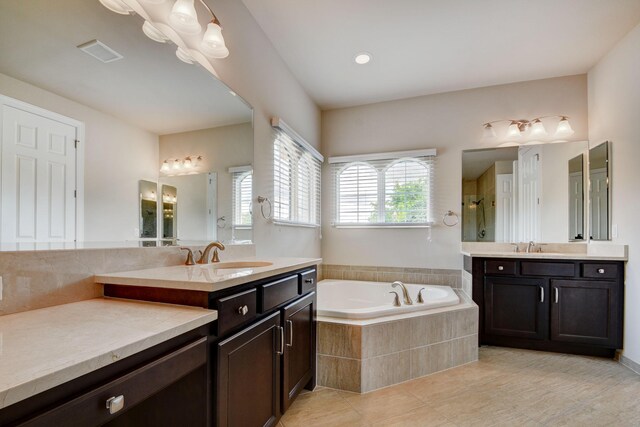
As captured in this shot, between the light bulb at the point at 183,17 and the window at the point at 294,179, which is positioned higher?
the light bulb at the point at 183,17

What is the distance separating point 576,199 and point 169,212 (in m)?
3.64

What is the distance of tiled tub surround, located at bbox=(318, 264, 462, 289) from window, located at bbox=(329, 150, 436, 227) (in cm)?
53

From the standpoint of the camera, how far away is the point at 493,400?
1.95 metres

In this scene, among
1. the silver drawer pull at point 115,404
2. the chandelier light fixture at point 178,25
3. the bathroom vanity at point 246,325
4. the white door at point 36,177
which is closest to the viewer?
the silver drawer pull at point 115,404

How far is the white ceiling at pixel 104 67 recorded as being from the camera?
0.99 meters

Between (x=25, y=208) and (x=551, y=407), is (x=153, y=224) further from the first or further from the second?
(x=551, y=407)

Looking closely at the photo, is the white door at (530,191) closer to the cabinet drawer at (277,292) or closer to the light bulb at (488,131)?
the light bulb at (488,131)

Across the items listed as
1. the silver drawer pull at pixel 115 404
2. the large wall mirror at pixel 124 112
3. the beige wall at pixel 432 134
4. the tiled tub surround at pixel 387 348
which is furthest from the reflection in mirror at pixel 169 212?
the beige wall at pixel 432 134

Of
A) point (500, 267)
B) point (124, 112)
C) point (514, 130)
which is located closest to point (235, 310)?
point (124, 112)

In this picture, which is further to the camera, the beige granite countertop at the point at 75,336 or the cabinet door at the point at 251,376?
the cabinet door at the point at 251,376

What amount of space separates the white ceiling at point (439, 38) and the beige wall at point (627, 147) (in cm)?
18

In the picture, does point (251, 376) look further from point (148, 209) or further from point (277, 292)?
point (148, 209)

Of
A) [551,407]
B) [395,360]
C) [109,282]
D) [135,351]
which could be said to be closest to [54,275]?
[109,282]

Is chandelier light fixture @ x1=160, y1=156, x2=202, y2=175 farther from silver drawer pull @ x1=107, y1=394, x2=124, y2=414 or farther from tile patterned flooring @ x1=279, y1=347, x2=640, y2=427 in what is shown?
tile patterned flooring @ x1=279, y1=347, x2=640, y2=427
